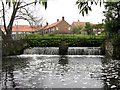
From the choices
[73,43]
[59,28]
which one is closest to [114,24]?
[73,43]

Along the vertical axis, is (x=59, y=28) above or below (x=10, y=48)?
above

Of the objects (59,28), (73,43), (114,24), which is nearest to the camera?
(114,24)

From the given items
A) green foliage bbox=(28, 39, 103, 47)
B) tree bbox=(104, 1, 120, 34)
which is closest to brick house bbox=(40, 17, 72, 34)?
green foliage bbox=(28, 39, 103, 47)

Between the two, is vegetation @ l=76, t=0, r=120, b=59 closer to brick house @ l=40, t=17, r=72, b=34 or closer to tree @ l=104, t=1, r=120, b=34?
tree @ l=104, t=1, r=120, b=34

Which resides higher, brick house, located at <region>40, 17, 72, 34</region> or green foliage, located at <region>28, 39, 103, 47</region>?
brick house, located at <region>40, 17, 72, 34</region>

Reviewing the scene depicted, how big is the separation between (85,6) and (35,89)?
14.7 feet

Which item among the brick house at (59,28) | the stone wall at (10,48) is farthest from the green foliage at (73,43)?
the brick house at (59,28)

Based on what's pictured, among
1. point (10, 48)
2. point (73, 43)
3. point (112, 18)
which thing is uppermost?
point (112, 18)

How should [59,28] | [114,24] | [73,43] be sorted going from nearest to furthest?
[114,24]
[73,43]
[59,28]

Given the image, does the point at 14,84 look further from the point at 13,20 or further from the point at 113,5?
the point at 13,20

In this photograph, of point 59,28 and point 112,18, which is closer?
point 112,18

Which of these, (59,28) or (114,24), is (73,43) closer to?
(114,24)

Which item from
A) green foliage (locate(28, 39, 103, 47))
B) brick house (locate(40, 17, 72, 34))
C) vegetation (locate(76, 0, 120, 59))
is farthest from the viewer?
brick house (locate(40, 17, 72, 34))

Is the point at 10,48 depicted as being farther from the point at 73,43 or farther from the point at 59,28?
the point at 59,28
